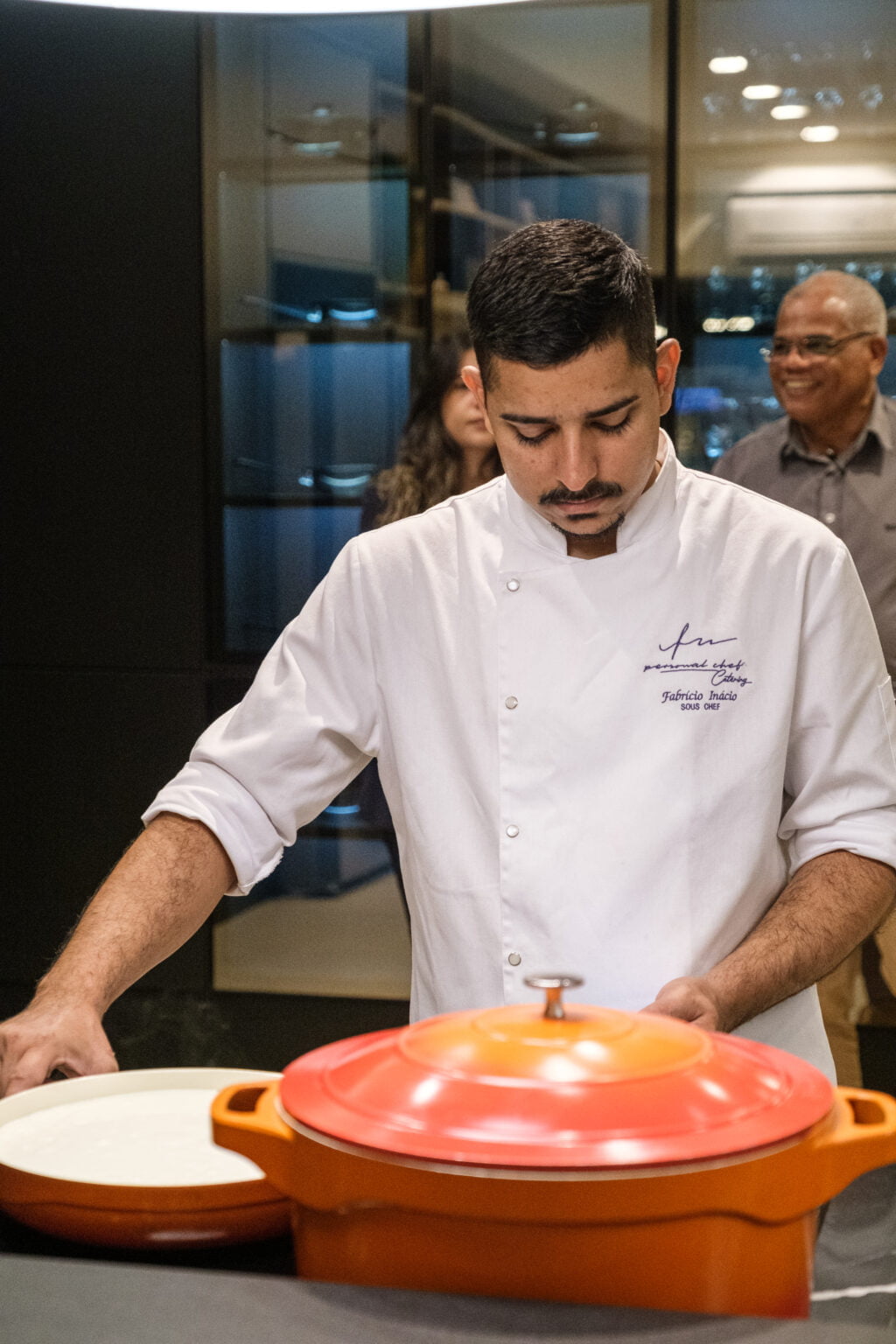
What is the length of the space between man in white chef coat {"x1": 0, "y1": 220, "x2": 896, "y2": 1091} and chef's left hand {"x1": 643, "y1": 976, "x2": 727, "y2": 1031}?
0.19 m

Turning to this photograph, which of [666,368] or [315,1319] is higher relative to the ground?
[666,368]

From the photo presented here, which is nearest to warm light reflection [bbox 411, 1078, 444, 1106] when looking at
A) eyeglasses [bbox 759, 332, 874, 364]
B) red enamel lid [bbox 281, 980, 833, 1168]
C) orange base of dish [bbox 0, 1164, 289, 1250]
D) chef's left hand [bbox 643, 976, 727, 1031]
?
red enamel lid [bbox 281, 980, 833, 1168]

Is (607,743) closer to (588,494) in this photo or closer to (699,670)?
(699,670)

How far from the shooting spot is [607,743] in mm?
1296

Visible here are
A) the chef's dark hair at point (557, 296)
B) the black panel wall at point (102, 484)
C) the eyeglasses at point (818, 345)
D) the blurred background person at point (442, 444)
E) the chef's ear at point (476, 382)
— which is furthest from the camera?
the black panel wall at point (102, 484)

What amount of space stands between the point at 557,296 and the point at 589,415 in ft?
0.32

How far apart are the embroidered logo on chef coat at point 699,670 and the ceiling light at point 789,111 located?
2.52 metres

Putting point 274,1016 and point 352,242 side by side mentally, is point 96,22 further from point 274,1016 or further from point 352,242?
point 274,1016

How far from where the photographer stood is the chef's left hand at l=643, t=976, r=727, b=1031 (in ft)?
3.00

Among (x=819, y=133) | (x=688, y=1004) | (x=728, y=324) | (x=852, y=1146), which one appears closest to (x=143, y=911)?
(x=688, y=1004)

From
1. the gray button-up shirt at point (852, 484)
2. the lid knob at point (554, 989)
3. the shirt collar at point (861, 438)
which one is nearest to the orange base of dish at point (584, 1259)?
the lid knob at point (554, 989)

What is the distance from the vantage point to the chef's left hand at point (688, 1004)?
915mm

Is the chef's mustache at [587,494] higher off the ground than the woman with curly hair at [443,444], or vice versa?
the woman with curly hair at [443,444]

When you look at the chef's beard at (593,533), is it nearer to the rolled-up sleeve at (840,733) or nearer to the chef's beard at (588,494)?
the chef's beard at (588,494)
